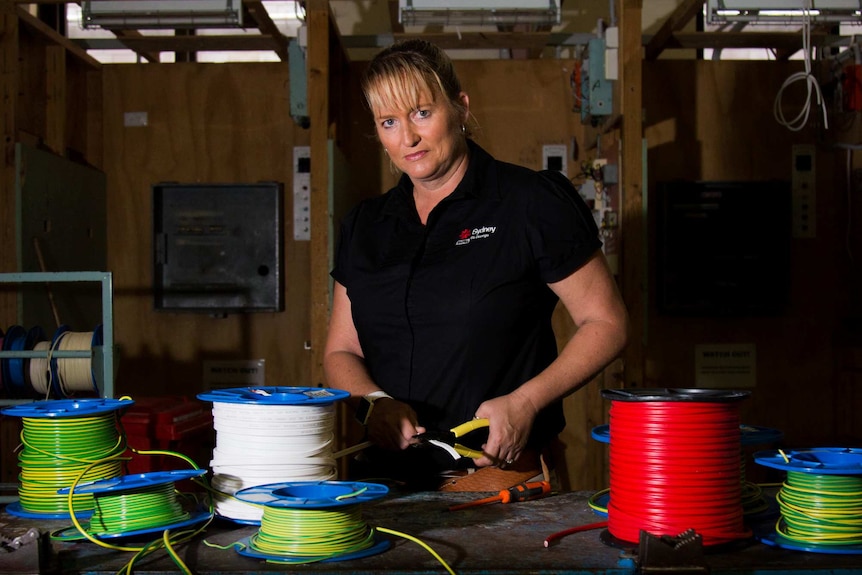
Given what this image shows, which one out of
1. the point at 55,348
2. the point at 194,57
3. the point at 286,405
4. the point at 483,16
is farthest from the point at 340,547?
the point at 194,57

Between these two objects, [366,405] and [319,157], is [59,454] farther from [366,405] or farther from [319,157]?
[319,157]

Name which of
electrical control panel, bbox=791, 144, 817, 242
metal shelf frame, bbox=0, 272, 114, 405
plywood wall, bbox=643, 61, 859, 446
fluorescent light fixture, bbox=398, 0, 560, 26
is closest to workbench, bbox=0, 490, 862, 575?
metal shelf frame, bbox=0, 272, 114, 405

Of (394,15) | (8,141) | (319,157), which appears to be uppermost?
(394,15)

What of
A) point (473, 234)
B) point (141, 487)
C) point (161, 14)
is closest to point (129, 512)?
point (141, 487)

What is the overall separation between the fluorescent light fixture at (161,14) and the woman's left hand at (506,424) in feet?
9.17

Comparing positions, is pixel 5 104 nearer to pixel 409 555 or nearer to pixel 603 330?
pixel 603 330

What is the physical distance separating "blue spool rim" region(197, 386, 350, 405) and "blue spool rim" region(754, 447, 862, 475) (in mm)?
783

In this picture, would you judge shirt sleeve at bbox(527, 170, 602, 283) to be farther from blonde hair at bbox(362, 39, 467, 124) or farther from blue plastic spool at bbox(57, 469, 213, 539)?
blue plastic spool at bbox(57, 469, 213, 539)

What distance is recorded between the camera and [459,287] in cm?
210

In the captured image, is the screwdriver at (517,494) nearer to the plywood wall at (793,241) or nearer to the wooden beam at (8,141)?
the wooden beam at (8,141)

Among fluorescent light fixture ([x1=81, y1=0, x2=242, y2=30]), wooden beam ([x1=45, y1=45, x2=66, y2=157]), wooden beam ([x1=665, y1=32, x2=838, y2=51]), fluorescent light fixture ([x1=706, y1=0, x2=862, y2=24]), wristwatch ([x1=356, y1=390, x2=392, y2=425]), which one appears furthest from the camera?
wooden beam ([x1=665, y1=32, x2=838, y2=51])

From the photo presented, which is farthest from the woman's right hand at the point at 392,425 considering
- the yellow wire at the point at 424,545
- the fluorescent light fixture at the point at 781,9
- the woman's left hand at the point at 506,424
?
the fluorescent light fixture at the point at 781,9

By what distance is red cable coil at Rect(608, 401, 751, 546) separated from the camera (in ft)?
4.43

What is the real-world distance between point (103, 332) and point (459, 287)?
4.33ft
